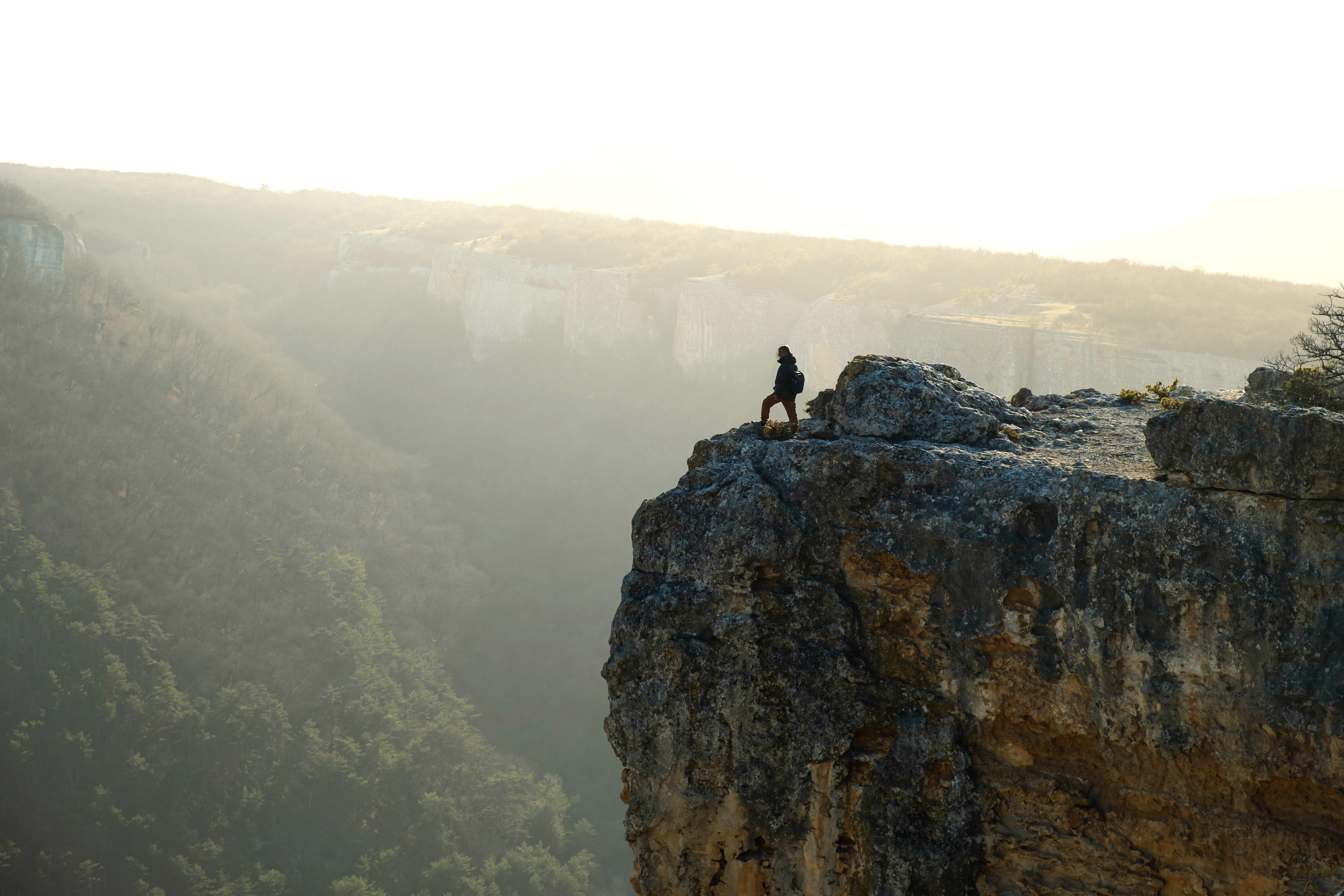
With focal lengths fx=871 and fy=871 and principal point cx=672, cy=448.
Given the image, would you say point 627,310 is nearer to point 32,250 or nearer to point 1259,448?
point 32,250

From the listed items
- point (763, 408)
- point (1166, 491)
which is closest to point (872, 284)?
point (763, 408)

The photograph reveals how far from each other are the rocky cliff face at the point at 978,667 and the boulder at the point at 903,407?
25 mm

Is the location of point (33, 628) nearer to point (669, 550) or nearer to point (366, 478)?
point (366, 478)

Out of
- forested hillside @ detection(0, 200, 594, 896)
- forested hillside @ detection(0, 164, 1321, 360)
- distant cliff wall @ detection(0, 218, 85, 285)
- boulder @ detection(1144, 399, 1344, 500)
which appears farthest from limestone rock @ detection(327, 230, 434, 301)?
boulder @ detection(1144, 399, 1344, 500)

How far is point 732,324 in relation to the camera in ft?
138

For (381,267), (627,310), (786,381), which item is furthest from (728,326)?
(786,381)

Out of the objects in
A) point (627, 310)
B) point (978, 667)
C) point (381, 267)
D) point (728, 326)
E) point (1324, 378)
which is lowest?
point (978, 667)

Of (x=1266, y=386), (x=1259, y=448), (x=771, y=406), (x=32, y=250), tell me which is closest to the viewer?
(x=1259, y=448)

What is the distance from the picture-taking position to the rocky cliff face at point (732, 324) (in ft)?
92.1

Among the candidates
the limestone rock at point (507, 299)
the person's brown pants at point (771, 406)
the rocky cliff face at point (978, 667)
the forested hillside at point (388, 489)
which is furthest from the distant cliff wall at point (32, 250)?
the rocky cliff face at point (978, 667)

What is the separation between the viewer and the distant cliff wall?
121 ft

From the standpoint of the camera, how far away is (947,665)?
6.34 meters

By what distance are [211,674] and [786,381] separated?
2449 cm

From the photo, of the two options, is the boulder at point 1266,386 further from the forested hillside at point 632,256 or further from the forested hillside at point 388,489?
the forested hillside at point 388,489
